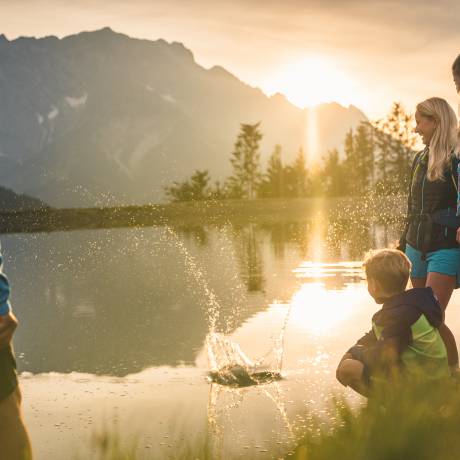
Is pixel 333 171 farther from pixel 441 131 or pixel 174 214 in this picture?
pixel 441 131

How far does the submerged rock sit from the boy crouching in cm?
226

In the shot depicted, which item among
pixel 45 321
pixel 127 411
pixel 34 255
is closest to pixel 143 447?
pixel 127 411

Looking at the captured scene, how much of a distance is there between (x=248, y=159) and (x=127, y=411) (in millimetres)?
110918

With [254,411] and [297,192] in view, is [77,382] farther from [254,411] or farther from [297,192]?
[297,192]

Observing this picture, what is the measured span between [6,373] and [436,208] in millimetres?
3657

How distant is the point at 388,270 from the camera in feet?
15.7

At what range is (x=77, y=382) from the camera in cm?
726

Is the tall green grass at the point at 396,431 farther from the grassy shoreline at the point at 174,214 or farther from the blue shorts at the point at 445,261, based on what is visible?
the grassy shoreline at the point at 174,214

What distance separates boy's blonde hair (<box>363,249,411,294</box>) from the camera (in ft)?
15.7

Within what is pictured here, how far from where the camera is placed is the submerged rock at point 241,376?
279 inches

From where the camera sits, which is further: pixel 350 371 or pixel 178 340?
pixel 178 340

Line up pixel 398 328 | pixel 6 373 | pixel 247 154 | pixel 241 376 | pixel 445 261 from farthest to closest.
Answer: pixel 247 154, pixel 241 376, pixel 445 261, pixel 398 328, pixel 6 373

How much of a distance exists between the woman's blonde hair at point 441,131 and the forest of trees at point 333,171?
8768 cm

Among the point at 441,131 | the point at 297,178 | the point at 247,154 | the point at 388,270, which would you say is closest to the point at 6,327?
the point at 388,270
